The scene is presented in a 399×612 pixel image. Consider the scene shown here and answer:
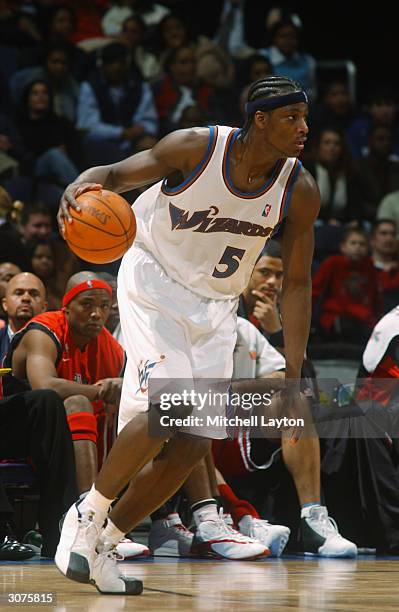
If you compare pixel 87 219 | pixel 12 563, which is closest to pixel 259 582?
pixel 12 563

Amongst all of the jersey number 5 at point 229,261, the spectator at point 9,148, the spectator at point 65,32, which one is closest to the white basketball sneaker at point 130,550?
the jersey number 5 at point 229,261

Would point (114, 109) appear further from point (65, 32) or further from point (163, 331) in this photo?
point (163, 331)

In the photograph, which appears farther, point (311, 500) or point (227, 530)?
point (311, 500)

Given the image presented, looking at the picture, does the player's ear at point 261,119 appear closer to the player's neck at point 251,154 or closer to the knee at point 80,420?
the player's neck at point 251,154

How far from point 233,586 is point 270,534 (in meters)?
1.39

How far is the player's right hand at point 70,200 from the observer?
3879mm

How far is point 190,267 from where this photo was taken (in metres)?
4.23

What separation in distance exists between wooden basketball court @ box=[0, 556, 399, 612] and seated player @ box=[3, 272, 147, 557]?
2.02 ft

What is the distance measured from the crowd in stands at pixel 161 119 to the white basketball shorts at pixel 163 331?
9.22ft

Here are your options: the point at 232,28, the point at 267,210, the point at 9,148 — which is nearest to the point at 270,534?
the point at 267,210

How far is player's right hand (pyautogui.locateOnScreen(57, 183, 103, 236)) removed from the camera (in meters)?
3.88

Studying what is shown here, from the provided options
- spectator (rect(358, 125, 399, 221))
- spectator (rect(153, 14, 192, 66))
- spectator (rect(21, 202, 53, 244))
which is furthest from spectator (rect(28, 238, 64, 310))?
spectator (rect(153, 14, 192, 66))

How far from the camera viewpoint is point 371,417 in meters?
6.04

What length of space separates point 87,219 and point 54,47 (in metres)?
7.19
